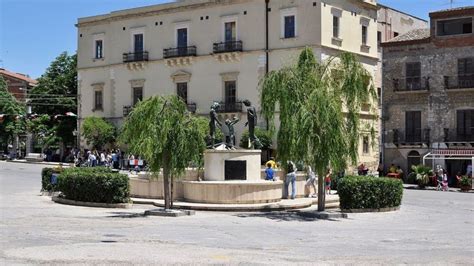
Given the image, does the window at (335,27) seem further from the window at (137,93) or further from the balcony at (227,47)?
the window at (137,93)

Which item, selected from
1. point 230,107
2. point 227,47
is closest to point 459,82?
point 230,107

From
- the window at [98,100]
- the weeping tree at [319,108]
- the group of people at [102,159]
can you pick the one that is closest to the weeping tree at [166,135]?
the weeping tree at [319,108]

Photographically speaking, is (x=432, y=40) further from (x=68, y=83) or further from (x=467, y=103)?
(x=68, y=83)

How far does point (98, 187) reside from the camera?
77.0ft

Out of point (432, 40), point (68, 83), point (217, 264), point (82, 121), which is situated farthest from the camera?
point (68, 83)

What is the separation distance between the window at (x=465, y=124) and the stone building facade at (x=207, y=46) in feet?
17.7

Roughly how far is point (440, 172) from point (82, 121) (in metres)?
28.9

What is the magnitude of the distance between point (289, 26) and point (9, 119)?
34.1 metres

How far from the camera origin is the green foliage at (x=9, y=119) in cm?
6719

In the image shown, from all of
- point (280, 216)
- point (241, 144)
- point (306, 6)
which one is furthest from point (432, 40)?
point (280, 216)

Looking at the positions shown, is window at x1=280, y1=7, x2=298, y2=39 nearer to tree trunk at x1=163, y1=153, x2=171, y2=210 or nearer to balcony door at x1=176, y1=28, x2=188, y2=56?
balcony door at x1=176, y1=28, x2=188, y2=56

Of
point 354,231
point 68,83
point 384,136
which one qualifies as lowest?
point 354,231

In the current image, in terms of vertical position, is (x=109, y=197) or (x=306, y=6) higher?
(x=306, y=6)

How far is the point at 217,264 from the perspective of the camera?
11906 millimetres
